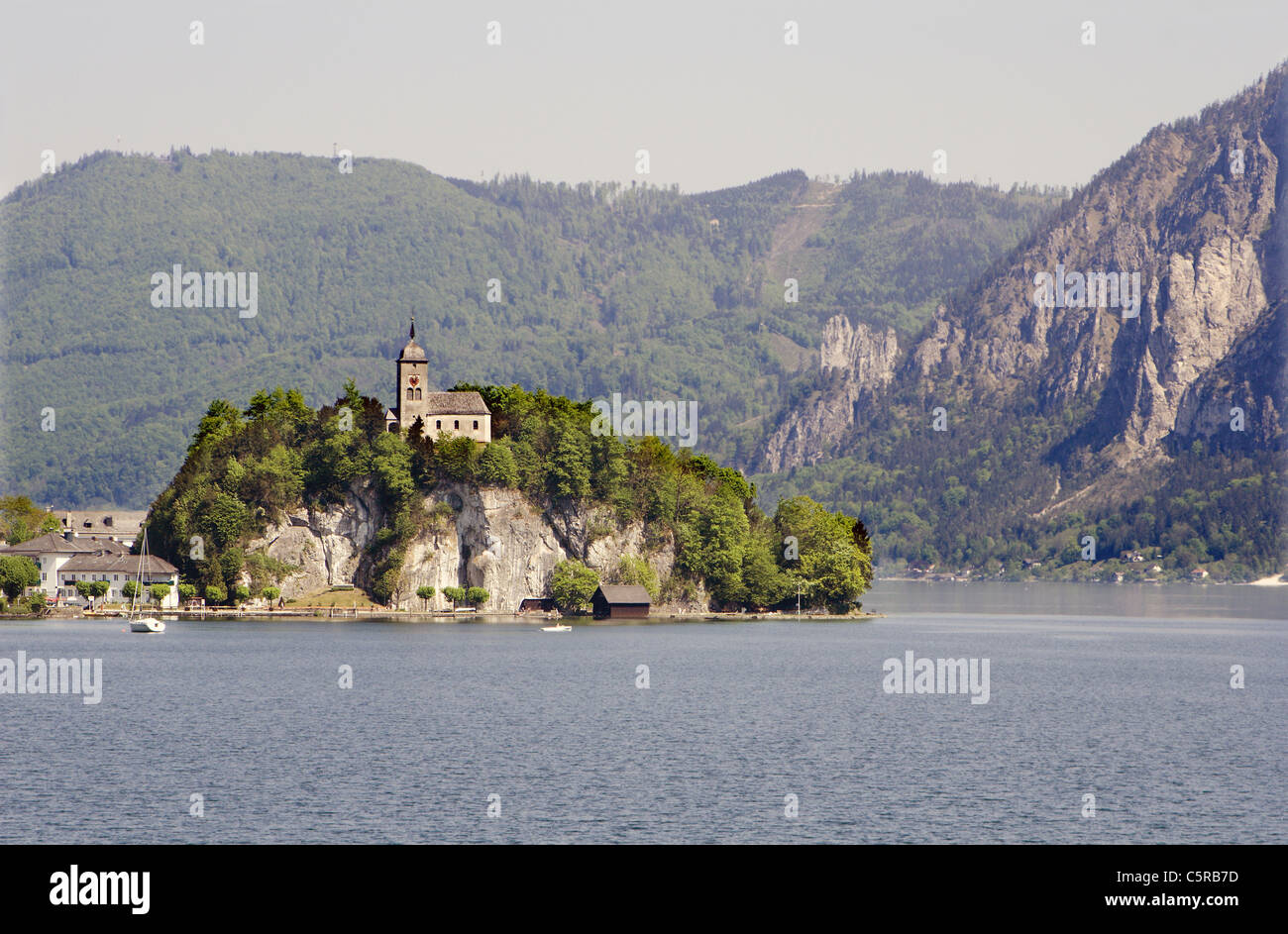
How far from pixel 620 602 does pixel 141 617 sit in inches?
1877

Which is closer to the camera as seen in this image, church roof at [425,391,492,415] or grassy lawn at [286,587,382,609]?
grassy lawn at [286,587,382,609]

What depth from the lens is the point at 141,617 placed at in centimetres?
15375

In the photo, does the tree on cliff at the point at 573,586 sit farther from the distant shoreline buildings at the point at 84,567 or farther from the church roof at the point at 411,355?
the distant shoreline buildings at the point at 84,567

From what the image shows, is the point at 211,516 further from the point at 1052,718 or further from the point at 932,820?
the point at 932,820

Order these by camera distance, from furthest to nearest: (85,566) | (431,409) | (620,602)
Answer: (431,409)
(85,566)
(620,602)

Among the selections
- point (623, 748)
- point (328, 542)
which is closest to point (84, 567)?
point (328, 542)

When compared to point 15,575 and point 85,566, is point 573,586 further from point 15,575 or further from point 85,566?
point 15,575

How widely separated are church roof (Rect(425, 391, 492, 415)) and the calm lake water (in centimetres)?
5718

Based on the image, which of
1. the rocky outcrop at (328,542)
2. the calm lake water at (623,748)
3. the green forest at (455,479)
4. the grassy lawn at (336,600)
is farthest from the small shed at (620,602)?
the calm lake water at (623,748)

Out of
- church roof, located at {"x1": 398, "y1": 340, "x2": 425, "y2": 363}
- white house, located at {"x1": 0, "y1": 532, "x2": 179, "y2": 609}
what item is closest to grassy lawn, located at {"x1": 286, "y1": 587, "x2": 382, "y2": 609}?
white house, located at {"x1": 0, "y1": 532, "x2": 179, "y2": 609}

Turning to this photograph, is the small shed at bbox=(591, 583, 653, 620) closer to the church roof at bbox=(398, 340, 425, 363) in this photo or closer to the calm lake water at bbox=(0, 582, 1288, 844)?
the church roof at bbox=(398, 340, 425, 363)

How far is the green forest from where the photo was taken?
165m

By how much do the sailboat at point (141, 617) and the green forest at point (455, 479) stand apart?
4.24m

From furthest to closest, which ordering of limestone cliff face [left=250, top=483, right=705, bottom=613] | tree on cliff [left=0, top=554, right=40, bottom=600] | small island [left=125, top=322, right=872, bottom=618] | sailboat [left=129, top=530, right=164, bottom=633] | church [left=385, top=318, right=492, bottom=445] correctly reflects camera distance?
1. church [left=385, top=318, right=492, bottom=445]
2. limestone cliff face [left=250, top=483, right=705, bottom=613]
3. small island [left=125, top=322, right=872, bottom=618]
4. tree on cliff [left=0, top=554, right=40, bottom=600]
5. sailboat [left=129, top=530, right=164, bottom=633]
